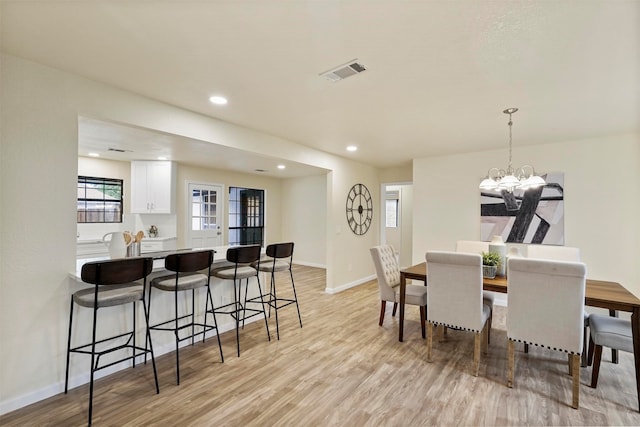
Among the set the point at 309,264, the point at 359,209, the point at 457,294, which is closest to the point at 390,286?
the point at 457,294

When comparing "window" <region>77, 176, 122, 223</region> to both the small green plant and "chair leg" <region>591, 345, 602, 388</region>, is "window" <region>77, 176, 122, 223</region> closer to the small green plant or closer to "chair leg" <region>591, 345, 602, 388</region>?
the small green plant

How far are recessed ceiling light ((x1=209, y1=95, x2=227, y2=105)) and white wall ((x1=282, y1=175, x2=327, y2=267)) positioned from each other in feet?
15.1

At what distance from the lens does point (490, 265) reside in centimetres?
297

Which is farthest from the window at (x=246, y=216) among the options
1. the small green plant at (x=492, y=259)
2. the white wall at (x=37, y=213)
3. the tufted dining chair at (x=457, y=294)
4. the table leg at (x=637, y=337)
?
the table leg at (x=637, y=337)

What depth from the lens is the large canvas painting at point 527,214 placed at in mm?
4133

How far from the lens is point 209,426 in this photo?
1888 millimetres

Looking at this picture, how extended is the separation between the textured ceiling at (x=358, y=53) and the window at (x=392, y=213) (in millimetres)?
5017

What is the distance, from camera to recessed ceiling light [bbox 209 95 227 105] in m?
2.69

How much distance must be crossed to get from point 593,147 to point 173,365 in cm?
569

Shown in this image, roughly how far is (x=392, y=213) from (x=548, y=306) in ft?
20.2

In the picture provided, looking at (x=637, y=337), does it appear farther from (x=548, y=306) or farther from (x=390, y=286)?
(x=390, y=286)

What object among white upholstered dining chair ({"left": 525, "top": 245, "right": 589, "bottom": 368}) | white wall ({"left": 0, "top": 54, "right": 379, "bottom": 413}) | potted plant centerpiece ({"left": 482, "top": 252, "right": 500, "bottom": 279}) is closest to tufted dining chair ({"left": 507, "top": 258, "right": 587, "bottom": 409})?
potted plant centerpiece ({"left": 482, "top": 252, "right": 500, "bottom": 279})

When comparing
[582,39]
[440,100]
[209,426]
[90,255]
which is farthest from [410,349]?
[90,255]

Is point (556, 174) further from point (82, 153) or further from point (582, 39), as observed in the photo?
point (82, 153)
